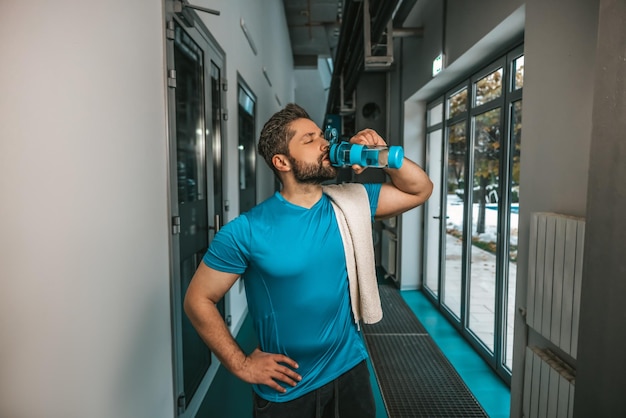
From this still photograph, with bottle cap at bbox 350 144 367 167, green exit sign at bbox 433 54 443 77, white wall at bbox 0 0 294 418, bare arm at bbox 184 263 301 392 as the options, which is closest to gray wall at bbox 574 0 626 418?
bottle cap at bbox 350 144 367 167

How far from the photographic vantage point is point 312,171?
4.31 feet

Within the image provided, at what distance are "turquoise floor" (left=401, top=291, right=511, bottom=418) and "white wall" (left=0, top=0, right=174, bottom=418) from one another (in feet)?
7.02

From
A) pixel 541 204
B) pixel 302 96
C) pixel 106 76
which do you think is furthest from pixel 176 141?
pixel 302 96

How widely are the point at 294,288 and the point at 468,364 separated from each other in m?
2.58

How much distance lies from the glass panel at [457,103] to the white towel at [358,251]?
2849 millimetres

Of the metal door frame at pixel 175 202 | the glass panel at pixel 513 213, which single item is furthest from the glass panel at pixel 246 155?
the glass panel at pixel 513 213

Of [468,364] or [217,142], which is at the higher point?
[217,142]

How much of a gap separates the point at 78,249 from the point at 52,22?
641 millimetres

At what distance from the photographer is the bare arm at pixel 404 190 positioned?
1.41m

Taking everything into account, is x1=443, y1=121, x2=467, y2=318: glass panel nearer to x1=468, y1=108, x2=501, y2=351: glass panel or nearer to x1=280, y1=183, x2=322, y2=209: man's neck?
x1=468, y1=108, x2=501, y2=351: glass panel

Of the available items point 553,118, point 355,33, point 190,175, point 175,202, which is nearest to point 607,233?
point 553,118

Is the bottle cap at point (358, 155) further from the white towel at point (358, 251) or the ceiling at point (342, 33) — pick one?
Answer: the ceiling at point (342, 33)

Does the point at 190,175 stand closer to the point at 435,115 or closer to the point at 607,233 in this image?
the point at 607,233

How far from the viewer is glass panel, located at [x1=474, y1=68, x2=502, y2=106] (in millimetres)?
3109
